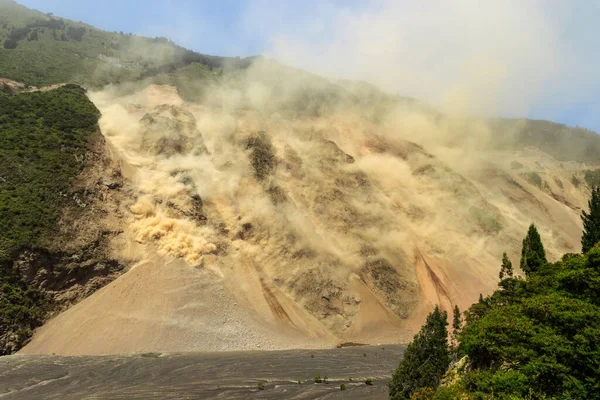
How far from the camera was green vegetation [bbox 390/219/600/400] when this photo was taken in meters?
12.5

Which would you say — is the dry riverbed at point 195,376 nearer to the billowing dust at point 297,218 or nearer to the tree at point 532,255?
the billowing dust at point 297,218

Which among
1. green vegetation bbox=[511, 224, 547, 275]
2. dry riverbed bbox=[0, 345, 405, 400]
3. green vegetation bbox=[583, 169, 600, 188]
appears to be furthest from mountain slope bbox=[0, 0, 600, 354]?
green vegetation bbox=[511, 224, 547, 275]

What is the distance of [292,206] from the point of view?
66.2 metres

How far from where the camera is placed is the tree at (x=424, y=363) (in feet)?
67.5

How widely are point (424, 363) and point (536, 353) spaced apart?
7860 millimetres

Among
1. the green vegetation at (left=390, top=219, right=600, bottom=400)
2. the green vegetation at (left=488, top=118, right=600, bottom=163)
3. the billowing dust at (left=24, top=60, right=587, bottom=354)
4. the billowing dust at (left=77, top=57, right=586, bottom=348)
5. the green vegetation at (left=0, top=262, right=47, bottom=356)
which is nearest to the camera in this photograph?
the green vegetation at (left=390, top=219, right=600, bottom=400)

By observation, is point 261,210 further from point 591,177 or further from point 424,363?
point 591,177

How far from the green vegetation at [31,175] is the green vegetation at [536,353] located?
36807 millimetres

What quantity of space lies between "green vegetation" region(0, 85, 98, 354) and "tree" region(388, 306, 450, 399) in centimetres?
3600

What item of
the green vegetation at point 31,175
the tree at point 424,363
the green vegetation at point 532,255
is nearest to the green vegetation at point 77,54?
the green vegetation at point 31,175

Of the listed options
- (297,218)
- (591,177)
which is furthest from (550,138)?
(297,218)

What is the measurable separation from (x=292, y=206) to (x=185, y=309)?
24.5 m

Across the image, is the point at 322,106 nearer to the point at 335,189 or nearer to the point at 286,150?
the point at 286,150

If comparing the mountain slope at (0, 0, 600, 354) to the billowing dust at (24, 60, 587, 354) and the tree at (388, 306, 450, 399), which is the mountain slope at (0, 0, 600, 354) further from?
the tree at (388, 306, 450, 399)
